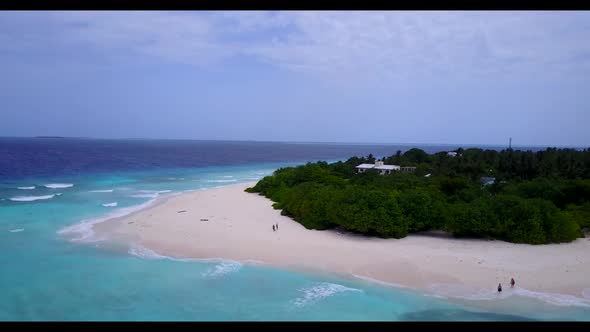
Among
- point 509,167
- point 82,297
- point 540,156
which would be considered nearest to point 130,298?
point 82,297

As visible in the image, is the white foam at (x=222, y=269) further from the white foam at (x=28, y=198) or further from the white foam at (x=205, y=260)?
the white foam at (x=28, y=198)

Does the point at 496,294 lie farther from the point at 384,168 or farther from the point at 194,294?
the point at 384,168

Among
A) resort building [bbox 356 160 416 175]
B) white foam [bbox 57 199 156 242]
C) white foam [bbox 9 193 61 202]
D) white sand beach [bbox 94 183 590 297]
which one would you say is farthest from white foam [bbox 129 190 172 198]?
resort building [bbox 356 160 416 175]

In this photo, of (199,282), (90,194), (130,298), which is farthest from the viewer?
(90,194)

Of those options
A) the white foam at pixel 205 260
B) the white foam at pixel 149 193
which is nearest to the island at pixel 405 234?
the white foam at pixel 205 260

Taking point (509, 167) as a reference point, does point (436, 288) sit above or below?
below

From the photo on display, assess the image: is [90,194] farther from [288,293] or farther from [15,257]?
[288,293]
